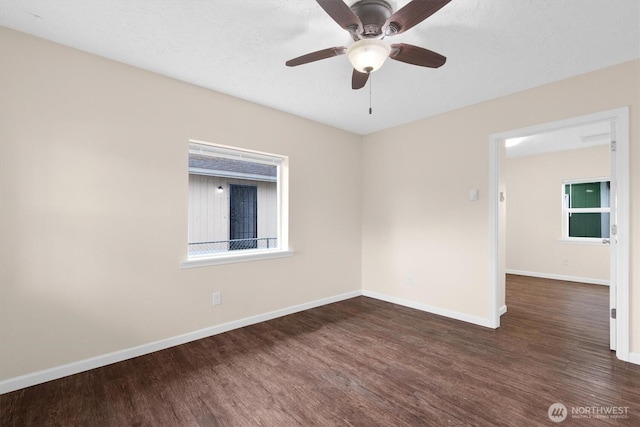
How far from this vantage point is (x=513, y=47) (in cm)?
216

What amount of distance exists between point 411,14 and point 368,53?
0.30 meters

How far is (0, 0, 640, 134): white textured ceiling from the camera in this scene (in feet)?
5.82

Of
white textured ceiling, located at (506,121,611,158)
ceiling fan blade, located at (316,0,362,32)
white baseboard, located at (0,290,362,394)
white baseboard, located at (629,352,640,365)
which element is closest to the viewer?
ceiling fan blade, located at (316,0,362,32)

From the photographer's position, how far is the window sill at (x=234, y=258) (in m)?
2.78

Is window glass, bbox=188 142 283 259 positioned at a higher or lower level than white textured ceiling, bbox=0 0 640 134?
lower

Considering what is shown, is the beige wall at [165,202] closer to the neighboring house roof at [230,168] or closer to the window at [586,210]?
the neighboring house roof at [230,168]

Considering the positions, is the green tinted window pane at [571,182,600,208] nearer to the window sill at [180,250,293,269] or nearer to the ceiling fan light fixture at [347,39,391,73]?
the window sill at [180,250,293,269]

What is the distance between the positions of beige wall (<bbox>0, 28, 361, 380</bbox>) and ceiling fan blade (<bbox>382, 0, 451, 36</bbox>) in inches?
79.0

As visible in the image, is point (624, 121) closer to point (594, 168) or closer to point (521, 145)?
point (521, 145)

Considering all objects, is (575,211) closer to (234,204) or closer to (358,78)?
(358,78)

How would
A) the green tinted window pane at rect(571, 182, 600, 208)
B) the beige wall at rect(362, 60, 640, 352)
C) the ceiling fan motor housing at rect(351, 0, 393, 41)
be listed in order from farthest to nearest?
the green tinted window pane at rect(571, 182, 600, 208) → the beige wall at rect(362, 60, 640, 352) → the ceiling fan motor housing at rect(351, 0, 393, 41)

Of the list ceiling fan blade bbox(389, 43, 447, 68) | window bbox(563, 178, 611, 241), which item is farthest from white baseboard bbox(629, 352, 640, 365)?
window bbox(563, 178, 611, 241)

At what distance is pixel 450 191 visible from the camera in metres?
3.49

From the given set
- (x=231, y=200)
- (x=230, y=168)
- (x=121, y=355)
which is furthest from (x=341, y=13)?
(x=121, y=355)
